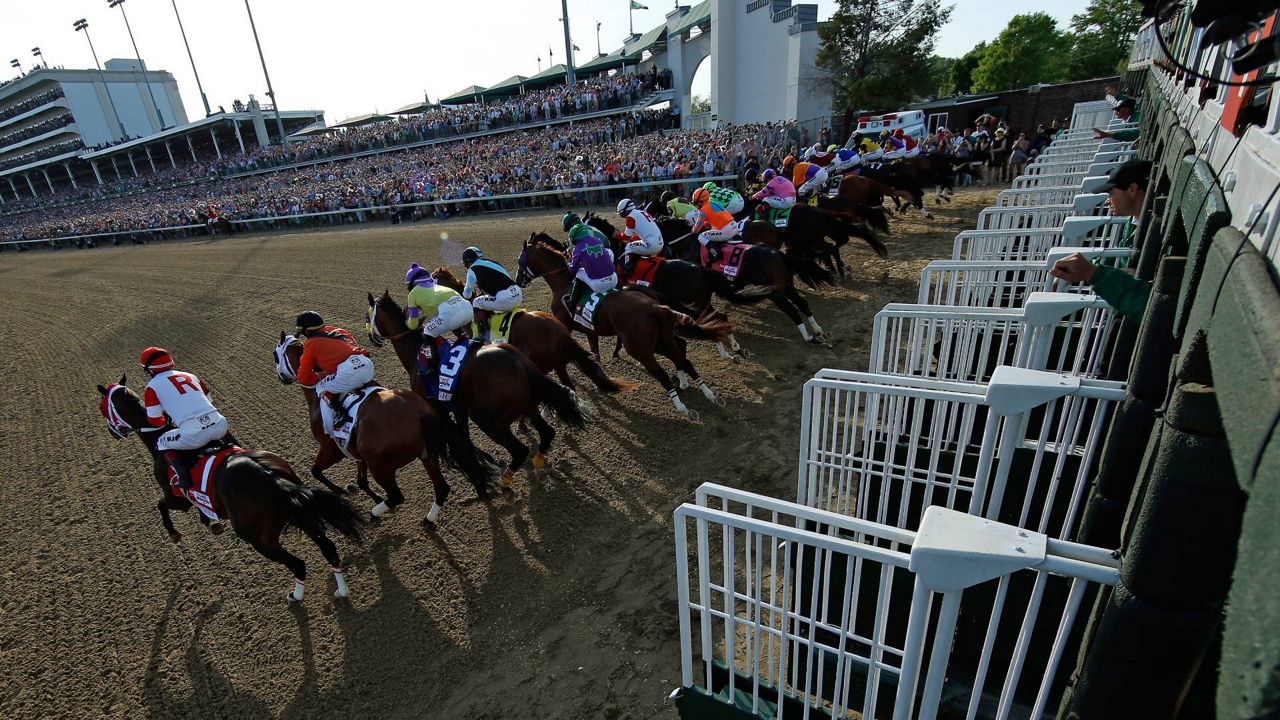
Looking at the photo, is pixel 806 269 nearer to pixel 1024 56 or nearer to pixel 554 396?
pixel 554 396

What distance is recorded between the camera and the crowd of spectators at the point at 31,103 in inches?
2436

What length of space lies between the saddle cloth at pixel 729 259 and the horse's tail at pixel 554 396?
313 cm

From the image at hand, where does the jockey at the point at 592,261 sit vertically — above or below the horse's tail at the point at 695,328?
above

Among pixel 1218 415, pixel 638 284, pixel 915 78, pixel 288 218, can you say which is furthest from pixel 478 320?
pixel 915 78

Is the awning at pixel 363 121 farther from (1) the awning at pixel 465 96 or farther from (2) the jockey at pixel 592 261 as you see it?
(2) the jockey at pixel 592 261

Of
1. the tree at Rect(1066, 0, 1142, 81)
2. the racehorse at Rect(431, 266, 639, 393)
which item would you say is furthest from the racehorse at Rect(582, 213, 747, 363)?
the tree at Rect(1066, 0, 1142, 81)

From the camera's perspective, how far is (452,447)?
14.7 ft

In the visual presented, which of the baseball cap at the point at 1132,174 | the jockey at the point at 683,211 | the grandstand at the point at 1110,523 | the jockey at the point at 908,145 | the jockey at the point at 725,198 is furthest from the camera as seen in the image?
the jockey at the point at 908,145

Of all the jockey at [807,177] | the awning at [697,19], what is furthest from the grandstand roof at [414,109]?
the jockey at [807,177]

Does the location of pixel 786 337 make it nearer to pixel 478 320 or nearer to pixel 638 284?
pixel 638 284

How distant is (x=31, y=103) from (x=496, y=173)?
7717 cm

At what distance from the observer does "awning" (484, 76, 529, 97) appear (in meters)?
43.9

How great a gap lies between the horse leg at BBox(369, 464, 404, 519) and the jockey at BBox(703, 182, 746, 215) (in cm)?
506

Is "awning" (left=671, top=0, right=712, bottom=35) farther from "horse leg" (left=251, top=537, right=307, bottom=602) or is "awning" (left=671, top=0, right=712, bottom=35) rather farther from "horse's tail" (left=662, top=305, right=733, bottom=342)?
"horse leg" (left=251, top=537, right=307, bottom=602)
